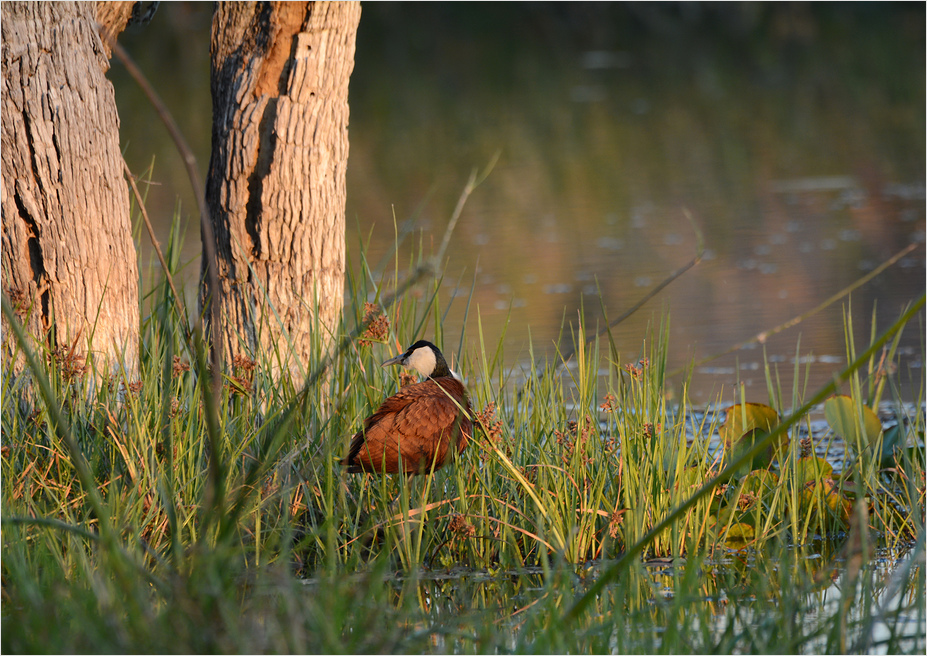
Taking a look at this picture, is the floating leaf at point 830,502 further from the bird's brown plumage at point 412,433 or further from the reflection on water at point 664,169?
the bird's brown plumage at point 412,433

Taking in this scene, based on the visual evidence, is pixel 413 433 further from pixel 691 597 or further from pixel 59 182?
pixel 59 182

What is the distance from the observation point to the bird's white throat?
9.87ft

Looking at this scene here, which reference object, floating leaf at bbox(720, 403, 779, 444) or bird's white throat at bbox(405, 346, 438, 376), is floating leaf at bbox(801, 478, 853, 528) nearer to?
floating leaf at bbox(720, 403, 779, 444)

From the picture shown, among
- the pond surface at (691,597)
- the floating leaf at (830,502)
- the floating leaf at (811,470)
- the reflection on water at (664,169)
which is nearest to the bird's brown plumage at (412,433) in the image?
the pond surface at (691,597)

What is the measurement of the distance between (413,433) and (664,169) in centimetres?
904

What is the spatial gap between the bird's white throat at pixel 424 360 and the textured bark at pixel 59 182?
87 centimetres

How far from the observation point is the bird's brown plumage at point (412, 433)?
2705 millimetres

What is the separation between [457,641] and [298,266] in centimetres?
173

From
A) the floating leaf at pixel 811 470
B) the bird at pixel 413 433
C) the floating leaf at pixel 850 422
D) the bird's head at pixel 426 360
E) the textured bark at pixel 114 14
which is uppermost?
the textured bark at pixel 114 14

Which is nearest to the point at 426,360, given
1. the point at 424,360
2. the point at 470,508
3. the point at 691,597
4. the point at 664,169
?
the point at 424,360

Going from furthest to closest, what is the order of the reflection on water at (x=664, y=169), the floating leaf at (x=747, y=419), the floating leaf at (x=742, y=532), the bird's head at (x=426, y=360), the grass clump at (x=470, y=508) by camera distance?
the reflection on water at (x=664, y=169), the floating leaf at (x=747, y=419), the floating leaf at (x=742, y=532), the bird's head at (x=426, y=360), the grass clump at (x=470, y=508)

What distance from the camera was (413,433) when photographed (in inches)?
107

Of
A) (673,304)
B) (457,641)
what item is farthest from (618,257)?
(457,641)

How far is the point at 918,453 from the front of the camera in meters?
3.32
